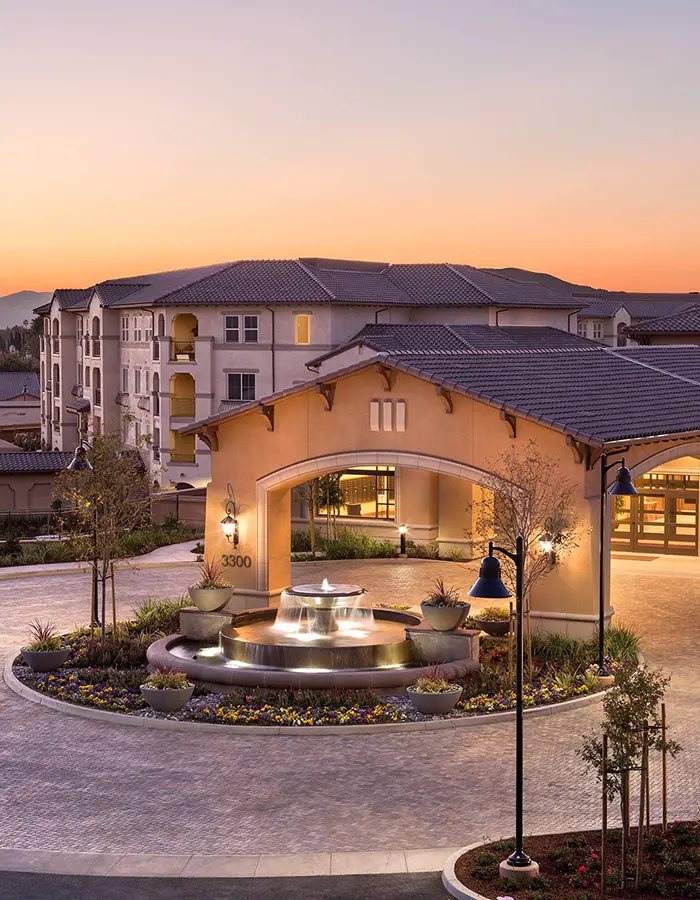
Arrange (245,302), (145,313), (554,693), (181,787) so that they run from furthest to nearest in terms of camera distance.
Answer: (145,313), (245,302), (554,693), (181,787)

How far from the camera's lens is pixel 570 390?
2991cm

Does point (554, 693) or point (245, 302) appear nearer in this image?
point (554, 693)

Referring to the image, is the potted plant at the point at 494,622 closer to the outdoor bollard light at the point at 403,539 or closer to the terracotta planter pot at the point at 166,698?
the terracotta planter pot at the point at 166,698

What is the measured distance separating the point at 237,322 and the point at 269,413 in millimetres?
39138

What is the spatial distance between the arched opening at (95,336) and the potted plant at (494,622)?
60.3 metres

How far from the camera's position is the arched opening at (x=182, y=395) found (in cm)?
7256

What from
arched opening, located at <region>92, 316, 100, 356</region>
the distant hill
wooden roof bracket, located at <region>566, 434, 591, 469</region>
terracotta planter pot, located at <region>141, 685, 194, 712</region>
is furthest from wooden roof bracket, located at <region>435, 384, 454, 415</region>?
the distant hill

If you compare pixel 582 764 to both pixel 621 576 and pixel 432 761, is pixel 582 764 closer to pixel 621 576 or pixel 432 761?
pixel 432 761

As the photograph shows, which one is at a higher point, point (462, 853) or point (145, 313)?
point (145, 313)

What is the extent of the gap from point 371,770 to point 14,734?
246 inches

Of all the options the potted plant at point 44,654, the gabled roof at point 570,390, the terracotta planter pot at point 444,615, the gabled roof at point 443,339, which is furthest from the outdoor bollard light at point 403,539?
the potted plant at point 44,654

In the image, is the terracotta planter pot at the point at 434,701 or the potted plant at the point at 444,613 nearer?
the terracotta planter pot at the point at 434,701

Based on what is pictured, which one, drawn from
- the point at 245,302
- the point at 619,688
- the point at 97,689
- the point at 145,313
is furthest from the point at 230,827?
the point at 145,313

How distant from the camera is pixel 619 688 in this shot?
15.4 meters
